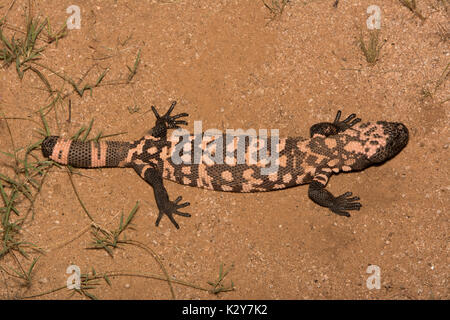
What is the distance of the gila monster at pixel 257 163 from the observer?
372 cm

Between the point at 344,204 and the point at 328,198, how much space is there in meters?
0.16

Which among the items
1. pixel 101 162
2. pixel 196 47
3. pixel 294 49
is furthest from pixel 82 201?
pixel 294 49

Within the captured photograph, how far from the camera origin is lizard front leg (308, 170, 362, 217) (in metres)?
3.73

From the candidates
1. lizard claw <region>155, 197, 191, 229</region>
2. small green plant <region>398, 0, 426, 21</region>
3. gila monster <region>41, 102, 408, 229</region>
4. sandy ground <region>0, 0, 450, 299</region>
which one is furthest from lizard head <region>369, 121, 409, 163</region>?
lizard claw <region>155, 197, 191, 229</region>

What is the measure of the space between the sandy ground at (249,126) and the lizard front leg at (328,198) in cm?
9

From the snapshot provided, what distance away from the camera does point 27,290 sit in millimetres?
3740

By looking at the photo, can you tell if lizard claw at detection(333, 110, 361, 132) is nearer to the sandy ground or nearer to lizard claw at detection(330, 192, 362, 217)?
the sandy ground

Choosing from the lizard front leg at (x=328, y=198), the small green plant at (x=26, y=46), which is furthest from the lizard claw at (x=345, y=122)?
the small green plant at (x=26, y=46)

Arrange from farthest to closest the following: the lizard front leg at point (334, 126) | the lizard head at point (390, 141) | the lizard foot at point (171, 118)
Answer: the lizard foot at point (171, 118), the lizard front leg at point (334, 126), the lizard head at point (390, 141)

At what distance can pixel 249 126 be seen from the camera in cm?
398

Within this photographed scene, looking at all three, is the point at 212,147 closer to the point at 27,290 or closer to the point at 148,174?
the point at 148,174

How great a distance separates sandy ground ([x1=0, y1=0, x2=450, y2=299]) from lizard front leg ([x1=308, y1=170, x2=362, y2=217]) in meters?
0.09

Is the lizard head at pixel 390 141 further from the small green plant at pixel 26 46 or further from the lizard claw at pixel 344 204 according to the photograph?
the small green plant at pixel 26 46

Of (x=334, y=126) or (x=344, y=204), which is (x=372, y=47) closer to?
(x=334, y=126)
